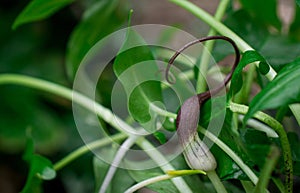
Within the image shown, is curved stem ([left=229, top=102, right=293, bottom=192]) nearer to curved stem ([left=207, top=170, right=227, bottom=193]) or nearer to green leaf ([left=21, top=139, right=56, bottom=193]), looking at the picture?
curved stem ([left=207, top=170, right=227, bottom=193])

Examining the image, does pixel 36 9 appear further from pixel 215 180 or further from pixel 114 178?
pixel 215 180

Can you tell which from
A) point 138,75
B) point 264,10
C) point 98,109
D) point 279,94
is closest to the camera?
point 279,94

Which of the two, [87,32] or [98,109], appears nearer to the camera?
[98,109]

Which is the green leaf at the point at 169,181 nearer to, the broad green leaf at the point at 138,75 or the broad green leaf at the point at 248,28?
the broad green leaf at the point at 138,75

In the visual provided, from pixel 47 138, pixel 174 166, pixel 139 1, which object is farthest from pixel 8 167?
pixel 174 166

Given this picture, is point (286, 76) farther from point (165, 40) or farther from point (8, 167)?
point (8, 167)

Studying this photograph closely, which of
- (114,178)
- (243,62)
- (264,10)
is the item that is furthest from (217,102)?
(264,10)
